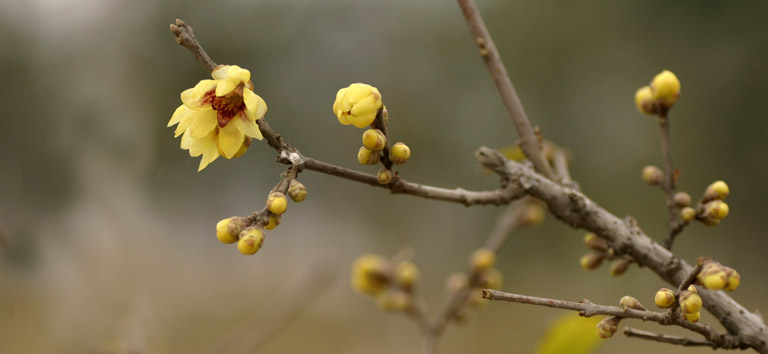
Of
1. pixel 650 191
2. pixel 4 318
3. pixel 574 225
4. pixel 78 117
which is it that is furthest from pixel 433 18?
pixel 574 225

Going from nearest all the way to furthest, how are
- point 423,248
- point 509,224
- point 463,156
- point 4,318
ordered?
1. point 509,224
2. point 4,318
3. point 423,248
4. point 463,156

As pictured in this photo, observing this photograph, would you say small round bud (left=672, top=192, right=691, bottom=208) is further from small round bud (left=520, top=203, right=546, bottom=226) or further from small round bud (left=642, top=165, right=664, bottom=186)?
small round bud (left=520, top=203, right=546, bottom=226)

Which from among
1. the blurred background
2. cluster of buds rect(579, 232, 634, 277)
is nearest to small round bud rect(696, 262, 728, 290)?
cluster of buds rect(579, 232, 634, 277)

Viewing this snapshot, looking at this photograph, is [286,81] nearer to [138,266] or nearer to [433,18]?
[433,18]

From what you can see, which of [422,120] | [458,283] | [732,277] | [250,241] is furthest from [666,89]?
[422,120]

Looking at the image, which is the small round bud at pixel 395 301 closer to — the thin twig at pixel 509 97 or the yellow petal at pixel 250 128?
the thin twig at pixel 509 97

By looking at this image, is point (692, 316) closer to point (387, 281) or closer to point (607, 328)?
point (607, 328)
